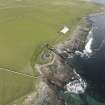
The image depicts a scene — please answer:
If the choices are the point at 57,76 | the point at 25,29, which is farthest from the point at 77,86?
the point at 25,29

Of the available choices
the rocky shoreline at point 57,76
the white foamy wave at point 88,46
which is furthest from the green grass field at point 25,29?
the white foamy wave at point 88,46

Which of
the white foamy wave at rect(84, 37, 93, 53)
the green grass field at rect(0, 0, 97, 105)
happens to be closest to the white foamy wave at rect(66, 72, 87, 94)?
the green grass field at rect(0, 0, 97, 105)

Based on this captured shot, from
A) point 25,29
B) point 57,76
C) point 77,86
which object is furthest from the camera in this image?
point 25,29

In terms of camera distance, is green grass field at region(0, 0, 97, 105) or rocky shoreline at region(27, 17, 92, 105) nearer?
rocky shoreline at region(27, 17, 92, 105)

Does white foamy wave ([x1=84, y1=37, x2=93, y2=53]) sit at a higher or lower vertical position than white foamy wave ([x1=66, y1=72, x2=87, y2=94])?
lower

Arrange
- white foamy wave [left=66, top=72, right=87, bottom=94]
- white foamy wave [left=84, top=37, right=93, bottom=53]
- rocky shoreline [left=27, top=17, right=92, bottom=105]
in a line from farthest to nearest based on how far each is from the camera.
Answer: white foamy wave [left=84, top=37, right=93, bottom=53] → white foamy wave [left=66, top=72, right=87, bottom=94] → rocky shoreline [left=27, top=17, right=92, bottom=105]

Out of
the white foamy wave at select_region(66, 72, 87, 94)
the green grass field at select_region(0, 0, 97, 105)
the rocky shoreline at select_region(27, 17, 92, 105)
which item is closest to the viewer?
the rocky shoreline at select_region(27, 17, 92, 105)

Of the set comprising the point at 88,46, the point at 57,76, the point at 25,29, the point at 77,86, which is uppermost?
the point at 25,29

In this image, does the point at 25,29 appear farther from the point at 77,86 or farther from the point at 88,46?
the point at 77,86

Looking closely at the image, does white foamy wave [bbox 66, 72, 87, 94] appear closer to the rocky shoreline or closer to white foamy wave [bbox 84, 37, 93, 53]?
the rocky shoreline
